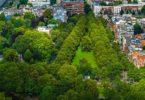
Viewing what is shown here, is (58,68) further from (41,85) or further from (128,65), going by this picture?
(128,65)

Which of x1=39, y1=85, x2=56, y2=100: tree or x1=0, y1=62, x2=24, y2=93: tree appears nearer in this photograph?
x1=39, y1=85, x2=56, y2=100: tree

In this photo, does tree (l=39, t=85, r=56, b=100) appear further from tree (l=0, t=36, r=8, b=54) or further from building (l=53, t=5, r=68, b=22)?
building (l=53, t=5, r=68, b=22)

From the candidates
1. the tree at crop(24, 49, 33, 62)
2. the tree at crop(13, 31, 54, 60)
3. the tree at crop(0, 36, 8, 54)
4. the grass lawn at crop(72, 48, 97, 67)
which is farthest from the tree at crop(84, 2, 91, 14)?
the tree at crop(24, 49, 33, 62)

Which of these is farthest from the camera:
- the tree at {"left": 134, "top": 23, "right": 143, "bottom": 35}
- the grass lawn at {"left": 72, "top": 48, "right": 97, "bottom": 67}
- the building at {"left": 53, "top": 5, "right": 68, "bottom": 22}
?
the building at {"left": 53, "top": 5, "right": 68, "bottom": 22}

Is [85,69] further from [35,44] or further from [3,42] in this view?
[3,42]

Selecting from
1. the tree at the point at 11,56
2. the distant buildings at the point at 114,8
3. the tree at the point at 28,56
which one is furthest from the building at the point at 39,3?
the tree at the point at 11,56

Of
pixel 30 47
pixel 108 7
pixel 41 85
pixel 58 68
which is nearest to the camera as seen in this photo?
pixel 41 85

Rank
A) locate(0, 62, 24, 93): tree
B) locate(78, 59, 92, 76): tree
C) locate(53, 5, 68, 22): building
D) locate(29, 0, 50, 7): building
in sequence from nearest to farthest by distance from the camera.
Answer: locate(0, 62, 24, 93): tree
locate(78, 59, 92, 76): tree
locate(53, 5, 68, 22): building
locate(29, 0, 50, 7): building

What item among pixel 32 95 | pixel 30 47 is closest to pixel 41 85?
pixel 32 95
